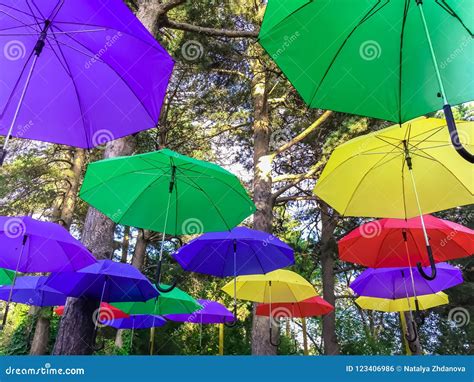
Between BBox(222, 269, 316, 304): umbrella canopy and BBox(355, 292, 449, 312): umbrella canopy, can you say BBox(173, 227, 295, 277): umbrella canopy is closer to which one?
BBox(222, 269, 316, 304): umbrella canopy

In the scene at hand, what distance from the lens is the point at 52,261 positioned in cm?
472

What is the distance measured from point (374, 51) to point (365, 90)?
11.4 inches

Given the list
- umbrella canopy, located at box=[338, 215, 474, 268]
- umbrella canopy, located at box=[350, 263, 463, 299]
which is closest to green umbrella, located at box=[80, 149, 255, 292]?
umbrella canopy, located at box=[338, 215, 474, 268]

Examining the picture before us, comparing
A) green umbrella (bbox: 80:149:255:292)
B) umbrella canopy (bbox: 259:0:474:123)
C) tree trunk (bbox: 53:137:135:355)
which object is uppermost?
umbrella canopy (bbox: 259:0:474:123)

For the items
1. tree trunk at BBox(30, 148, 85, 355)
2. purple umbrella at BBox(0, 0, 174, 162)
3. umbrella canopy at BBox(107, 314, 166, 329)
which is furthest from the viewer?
tree trunk at BBox(30, 148, 85, 355)

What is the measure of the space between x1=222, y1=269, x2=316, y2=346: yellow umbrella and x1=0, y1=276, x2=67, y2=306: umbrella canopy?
328cm

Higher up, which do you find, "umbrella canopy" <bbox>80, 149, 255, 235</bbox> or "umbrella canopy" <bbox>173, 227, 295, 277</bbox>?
"umbrella canopy" <bbox>80, 149, 255, 235</bbox>

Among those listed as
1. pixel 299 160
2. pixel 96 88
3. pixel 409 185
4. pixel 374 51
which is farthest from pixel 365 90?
pixel 299 160

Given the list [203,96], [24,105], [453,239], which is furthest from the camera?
[203,96]

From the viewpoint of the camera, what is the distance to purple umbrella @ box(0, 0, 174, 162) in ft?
8.85

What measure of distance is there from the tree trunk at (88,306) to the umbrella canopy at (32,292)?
2005 mm

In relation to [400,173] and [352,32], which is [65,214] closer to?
[400,173]

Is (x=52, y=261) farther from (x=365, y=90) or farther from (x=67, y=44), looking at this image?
(x=365, y=90)

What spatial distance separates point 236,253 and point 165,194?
1.65m
